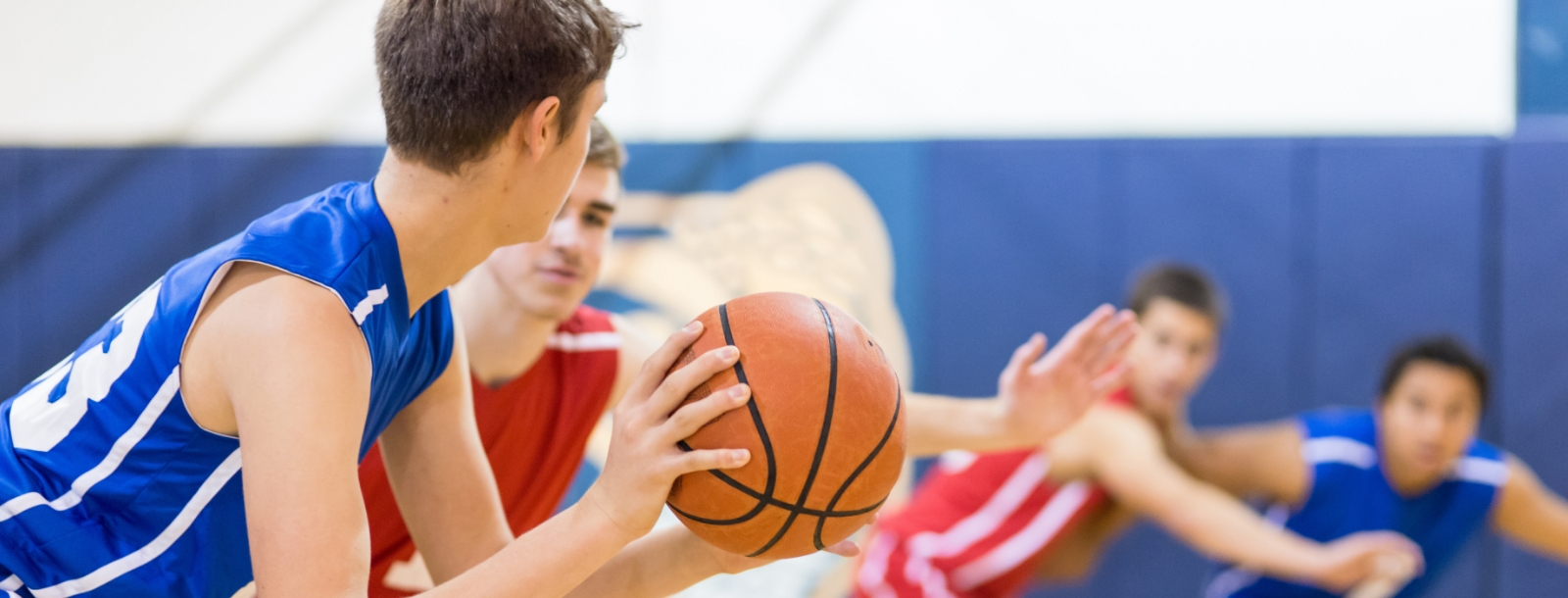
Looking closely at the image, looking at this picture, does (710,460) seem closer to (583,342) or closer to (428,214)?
(428,214)

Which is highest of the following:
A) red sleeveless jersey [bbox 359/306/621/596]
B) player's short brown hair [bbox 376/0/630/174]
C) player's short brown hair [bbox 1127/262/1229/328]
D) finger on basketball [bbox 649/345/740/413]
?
player's short brown hair [bbox 376/0/630/174]

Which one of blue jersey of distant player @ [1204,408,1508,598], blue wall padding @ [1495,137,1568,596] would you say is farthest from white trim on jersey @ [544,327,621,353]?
blue wall padding @ [1495,137,1568,596]

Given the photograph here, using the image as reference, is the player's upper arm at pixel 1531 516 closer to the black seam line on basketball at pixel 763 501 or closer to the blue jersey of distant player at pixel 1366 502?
the blue jersey of distant player at pixel 1366 502

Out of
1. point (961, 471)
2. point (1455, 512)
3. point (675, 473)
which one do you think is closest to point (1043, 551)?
point (961, 471)

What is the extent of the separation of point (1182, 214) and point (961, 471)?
5.14 feet

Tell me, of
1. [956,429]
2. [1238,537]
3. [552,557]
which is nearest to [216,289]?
[552,557]

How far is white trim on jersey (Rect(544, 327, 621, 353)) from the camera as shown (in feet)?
8.54

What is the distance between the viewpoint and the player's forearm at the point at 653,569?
1.66m

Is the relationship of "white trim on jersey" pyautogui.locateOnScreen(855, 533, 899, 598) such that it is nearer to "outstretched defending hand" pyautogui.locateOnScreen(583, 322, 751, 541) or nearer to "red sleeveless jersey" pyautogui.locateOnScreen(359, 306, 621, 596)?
"red sleeveless jersey" pyautogui.locateOnScreen(359, 306, 621, 596)

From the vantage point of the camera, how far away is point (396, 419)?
1.67 metres

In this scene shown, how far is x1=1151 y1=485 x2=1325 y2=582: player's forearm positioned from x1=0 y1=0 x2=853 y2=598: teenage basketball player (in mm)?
3088

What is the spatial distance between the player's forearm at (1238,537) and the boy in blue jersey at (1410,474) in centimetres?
36

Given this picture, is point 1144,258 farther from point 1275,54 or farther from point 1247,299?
point 1275,54

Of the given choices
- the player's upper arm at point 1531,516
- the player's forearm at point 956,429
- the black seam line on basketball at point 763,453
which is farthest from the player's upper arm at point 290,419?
the player's upper arm at point 1531,516
